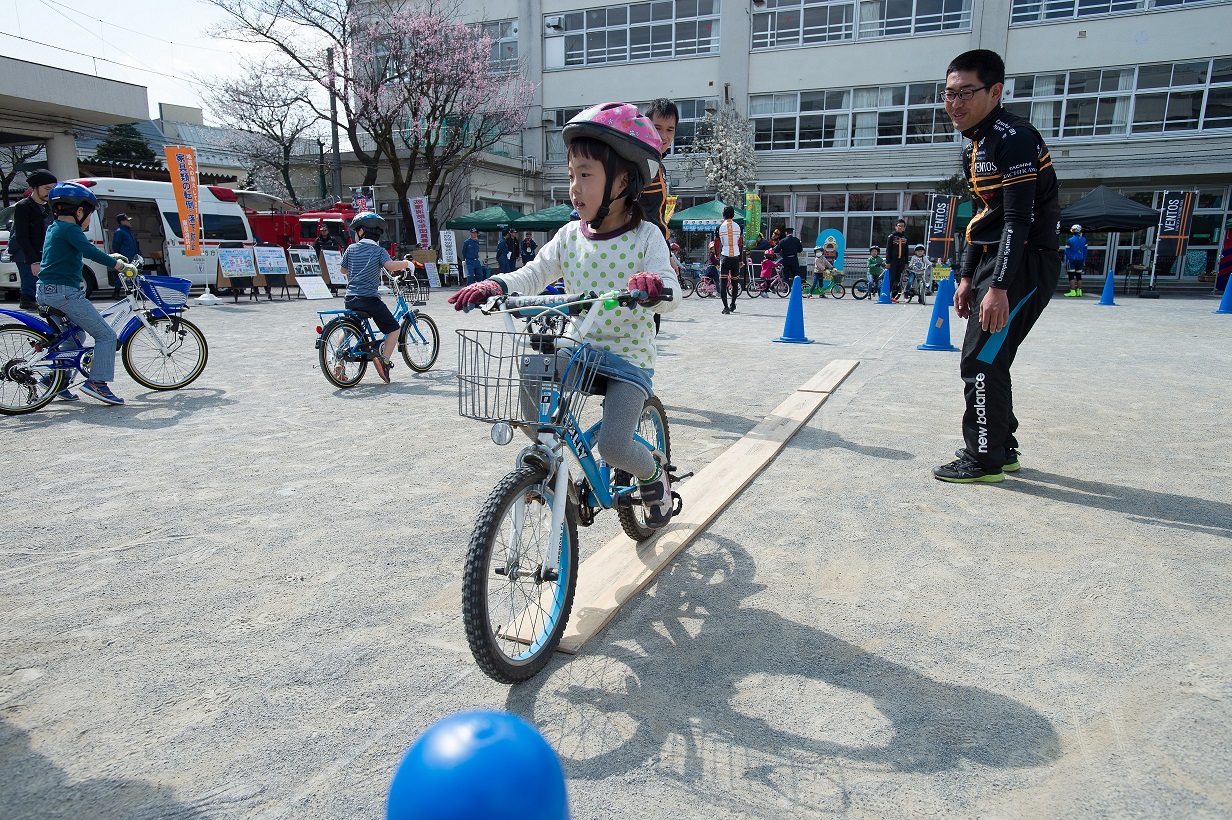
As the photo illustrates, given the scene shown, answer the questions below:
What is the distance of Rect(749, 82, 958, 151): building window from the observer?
29453 millimetres

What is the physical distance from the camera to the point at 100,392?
662 cm

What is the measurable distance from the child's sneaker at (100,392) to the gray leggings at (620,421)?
5.83 meters

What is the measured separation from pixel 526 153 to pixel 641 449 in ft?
118

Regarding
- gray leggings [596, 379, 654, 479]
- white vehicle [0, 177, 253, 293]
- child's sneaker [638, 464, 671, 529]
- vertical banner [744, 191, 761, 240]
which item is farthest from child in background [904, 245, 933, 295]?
gray leggings [596, 379, 654, 479]

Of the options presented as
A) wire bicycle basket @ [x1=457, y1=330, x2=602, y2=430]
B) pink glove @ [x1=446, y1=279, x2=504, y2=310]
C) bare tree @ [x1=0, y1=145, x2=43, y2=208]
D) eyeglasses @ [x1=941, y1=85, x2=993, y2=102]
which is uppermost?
bare tree @ [x1=0, y1=145, x2=43, y2=208]

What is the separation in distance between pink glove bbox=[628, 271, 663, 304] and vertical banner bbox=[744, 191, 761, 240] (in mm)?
25491

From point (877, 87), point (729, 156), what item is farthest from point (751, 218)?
point (877, 87)

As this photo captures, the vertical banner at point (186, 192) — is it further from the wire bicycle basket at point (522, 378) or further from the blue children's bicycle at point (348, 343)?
the wire bicycle basket at point (522, 378)

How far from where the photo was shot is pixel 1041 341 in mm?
10891

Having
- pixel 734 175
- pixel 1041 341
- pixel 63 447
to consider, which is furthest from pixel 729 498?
pixel 734 175

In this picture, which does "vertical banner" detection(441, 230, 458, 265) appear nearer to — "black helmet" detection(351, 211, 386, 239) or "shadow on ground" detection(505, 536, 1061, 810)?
"black helmet" detection(351, 211, 386, 239)

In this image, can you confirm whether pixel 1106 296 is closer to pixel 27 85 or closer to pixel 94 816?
pixel 94 816

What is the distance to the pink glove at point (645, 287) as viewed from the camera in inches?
91.8

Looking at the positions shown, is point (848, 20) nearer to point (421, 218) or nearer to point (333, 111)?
point (421, 218)
